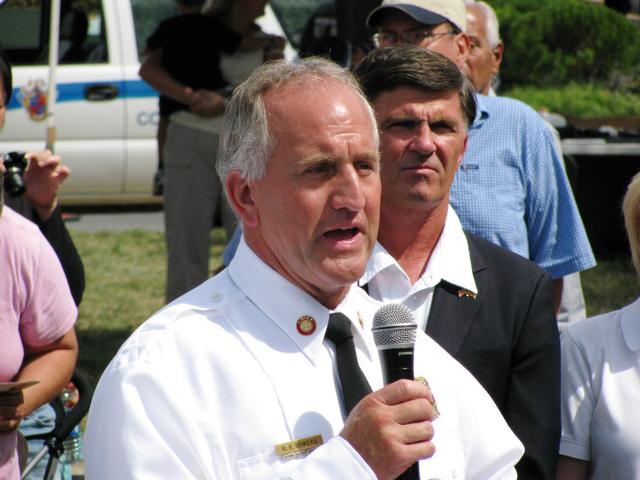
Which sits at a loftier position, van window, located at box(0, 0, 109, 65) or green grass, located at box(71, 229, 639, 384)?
van window, located at box(0, 0, 109, 65)

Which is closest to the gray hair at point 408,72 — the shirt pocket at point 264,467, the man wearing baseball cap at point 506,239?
the man wearing baseball cap at point 506,239

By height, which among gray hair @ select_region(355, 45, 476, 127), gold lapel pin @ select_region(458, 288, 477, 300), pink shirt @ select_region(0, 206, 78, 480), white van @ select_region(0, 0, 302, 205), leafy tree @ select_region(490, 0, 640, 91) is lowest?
leafy tree @ select_region(490, 0, 640, 91)

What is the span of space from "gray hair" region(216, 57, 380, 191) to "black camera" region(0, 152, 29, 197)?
74.4 inches

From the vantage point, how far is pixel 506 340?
3.21 metres

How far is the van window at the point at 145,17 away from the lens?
458 inches

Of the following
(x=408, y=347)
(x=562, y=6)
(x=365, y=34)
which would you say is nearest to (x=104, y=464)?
(x=408, y=347)

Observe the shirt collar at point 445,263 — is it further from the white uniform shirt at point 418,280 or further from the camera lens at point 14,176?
the camera lens at point 14,176

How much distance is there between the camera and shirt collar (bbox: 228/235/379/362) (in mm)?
2379

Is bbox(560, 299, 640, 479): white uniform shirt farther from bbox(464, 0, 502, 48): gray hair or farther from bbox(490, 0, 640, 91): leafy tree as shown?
bbox(490, 0, 640, 91): leafy tree

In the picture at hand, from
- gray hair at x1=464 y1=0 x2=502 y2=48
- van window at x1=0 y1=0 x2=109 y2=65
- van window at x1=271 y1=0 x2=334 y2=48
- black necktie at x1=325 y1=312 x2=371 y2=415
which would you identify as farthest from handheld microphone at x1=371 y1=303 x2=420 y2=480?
van window at x1=271 y1=0 x2=334 y2=48

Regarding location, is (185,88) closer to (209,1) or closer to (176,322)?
(209,1)

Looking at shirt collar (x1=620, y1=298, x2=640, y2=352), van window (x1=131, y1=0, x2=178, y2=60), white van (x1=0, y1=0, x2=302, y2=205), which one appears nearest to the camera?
shirt collar (x1=620, y1=298, x2=640, y2=352)

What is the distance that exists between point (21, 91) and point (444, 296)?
8.95 m

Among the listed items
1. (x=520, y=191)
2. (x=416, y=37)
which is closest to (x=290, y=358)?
(x=520, y=191)
